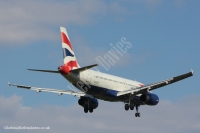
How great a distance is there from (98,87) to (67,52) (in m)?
6.63

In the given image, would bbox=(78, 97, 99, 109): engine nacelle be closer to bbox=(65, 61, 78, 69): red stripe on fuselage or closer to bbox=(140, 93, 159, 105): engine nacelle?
bbox=(140, 93, 159, 105): engine nacelle

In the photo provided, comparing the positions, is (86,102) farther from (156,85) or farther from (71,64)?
(156,85)

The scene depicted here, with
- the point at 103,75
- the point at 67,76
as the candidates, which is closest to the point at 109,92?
the point at 103,75

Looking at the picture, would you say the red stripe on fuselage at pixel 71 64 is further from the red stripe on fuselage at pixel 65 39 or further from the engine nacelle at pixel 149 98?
the engine nacelle at pixel 149 98

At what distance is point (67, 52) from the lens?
79.4 m

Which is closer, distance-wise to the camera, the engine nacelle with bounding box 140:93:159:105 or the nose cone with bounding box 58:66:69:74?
the nose cone with bounding box 58:66:69:74

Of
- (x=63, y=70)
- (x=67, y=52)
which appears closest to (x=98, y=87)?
(x=67, y=52)

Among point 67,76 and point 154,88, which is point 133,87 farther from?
point 67,76

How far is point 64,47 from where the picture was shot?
79.6 meters

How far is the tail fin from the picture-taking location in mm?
78250

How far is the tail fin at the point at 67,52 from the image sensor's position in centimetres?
7825

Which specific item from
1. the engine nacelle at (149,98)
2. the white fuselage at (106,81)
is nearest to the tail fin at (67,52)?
the white fuselage at (106,81)

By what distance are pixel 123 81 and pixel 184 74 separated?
13.9 m

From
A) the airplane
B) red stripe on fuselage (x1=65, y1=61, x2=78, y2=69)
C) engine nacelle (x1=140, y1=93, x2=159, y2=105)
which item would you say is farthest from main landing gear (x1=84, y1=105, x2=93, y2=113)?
red stripe on fuselage (x1=65, y1=61, x2=78, y2=69)
